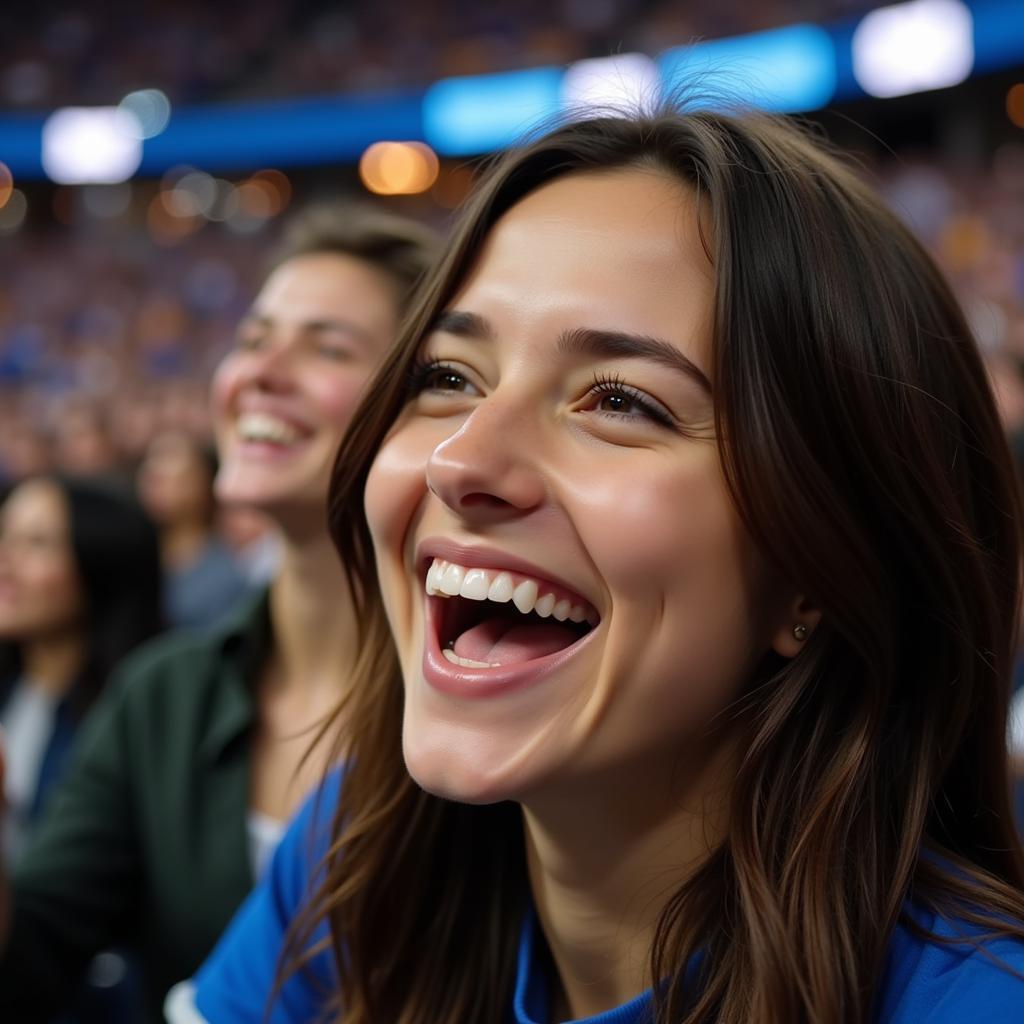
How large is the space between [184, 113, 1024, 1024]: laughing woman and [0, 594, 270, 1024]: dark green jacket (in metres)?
0.69

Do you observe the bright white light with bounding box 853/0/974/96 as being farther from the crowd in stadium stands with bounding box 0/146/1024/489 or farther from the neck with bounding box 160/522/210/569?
the neck with bounding box 160/522/210/569

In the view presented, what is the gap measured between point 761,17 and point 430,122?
3946 millimetres

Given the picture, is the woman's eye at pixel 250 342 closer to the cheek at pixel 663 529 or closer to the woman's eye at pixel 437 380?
the woman's eye at pixel 437 380

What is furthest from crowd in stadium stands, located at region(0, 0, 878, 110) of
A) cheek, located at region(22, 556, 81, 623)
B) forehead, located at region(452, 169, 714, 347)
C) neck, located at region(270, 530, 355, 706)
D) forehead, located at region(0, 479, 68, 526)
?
forehead, located at region(452, 169, 714, 347)

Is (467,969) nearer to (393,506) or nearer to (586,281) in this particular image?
(393,506)

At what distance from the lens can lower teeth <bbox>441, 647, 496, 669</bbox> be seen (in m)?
1.01

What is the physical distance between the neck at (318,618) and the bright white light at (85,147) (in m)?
Answer: 15.0

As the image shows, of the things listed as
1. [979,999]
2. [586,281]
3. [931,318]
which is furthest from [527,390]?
[979,999]

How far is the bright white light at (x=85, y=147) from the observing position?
50.8 ft

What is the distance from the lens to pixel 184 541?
212 inches

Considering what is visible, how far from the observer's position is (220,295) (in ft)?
49.0

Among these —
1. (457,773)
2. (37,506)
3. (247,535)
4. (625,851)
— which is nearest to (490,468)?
(457,773)

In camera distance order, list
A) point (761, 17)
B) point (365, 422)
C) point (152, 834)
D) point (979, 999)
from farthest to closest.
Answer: point (761, 17) → point (152, 834) → point (365, 422) → point (979, 999)

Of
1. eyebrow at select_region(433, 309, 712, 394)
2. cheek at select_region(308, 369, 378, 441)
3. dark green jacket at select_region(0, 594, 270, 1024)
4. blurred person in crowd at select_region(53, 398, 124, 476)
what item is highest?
blurred person in crowd at select_region(53, 398, 124, 476)
